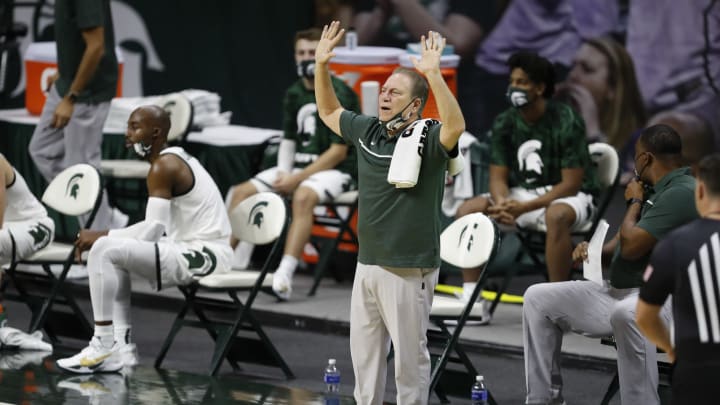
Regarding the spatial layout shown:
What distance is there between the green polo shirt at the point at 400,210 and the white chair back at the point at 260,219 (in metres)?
1.75

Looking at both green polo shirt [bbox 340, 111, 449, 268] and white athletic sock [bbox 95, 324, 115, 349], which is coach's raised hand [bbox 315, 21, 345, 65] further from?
white athletic sock [bbox 95, 324, 115, 349]

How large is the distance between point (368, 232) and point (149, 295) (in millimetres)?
3609

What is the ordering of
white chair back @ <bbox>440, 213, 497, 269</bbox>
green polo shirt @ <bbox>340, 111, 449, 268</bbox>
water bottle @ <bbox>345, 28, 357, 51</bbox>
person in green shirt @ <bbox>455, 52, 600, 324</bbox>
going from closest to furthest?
green polo shirt @ <bbox>340, 111, 449, 268</bbox> < white chair back @ <bbox>440, 213, 497, 269</bbox> < person in green shirt @ <bbox>455, 52, 600, 324</bbox> < water bottle @ <bbox>345, 28, 357, 51</bbox>

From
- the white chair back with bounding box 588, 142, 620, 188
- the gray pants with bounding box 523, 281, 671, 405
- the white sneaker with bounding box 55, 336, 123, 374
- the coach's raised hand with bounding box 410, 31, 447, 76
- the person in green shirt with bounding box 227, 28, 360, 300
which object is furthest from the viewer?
the person in green shirt with bounding box 227, 28, 360, 300

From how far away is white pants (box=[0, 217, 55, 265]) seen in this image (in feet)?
25.3

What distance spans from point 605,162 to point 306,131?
184cm

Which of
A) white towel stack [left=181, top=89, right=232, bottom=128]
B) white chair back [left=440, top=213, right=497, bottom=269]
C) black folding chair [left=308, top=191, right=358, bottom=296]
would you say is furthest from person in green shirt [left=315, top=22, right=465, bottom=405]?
white towel stack [left=181, top=89, right=232, bottom=128]

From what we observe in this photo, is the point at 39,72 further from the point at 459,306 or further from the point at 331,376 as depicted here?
the point at 459,306

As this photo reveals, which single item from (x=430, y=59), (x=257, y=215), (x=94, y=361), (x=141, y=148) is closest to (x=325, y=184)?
(x=257, y=215)

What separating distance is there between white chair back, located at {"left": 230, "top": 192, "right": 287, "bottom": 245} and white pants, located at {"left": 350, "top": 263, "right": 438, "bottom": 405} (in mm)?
1698

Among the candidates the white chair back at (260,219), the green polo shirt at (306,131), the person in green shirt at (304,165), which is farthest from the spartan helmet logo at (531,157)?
the white chair back at (260,219)

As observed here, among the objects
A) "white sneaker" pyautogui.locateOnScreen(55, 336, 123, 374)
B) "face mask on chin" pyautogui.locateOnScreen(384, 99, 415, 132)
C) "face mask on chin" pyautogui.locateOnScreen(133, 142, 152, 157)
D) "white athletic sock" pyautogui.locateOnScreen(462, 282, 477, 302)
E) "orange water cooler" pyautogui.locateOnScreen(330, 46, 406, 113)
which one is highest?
"face mask on chin" pyautogui.locateOnScreen(384, 99, 415, 132)

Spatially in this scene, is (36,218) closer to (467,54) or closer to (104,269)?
(104,269)

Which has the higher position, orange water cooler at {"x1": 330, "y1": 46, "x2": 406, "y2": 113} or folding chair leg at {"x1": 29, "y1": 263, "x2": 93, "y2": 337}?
orange water cooler at {"x1": 330, "y1": 46, "x2": 406, "y2": 113}
